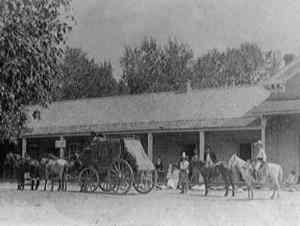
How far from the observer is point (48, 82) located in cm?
1463

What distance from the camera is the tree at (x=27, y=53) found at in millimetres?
13125

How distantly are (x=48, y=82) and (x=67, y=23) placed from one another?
5.33 ft

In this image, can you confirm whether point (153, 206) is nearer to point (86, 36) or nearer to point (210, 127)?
point (86, 36)

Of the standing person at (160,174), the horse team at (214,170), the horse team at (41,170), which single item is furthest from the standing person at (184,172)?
the standing person at (160,174)

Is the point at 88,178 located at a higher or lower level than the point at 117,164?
lower

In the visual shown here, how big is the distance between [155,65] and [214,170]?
36953mm

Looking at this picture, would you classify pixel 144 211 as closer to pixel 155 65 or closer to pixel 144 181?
Result: pixel 144 181

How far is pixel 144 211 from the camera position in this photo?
44.2 ft

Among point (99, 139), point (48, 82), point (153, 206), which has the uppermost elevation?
point (48, 82)

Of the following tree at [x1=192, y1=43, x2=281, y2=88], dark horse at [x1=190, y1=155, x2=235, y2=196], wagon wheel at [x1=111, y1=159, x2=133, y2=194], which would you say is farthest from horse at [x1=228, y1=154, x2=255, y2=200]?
tree at [x1=192, y1=43, x2=281, y2=88]

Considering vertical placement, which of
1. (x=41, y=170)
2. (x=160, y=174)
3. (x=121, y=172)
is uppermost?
(x=121, y=172)

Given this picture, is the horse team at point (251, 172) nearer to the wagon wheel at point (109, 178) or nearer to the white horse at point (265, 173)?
the white horse at point (265, 173)

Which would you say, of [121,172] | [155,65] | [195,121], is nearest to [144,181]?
[121,172]

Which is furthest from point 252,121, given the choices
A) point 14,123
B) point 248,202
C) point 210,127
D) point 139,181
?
point 14,123
